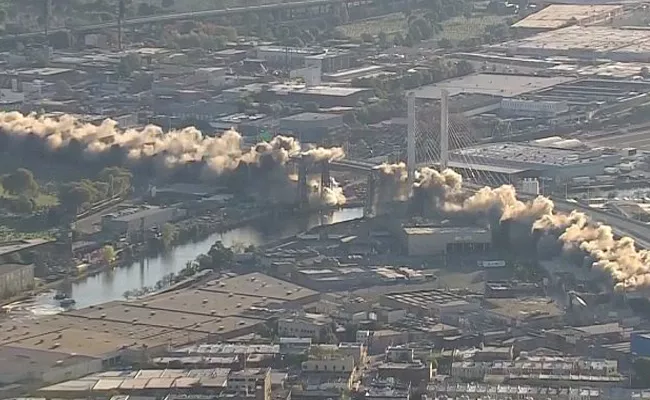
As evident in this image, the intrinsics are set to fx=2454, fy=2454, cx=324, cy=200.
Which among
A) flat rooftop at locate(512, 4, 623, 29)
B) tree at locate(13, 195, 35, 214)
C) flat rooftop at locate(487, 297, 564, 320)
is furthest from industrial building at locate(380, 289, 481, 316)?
flat rooftop at locate(512, 4, 623, 29)

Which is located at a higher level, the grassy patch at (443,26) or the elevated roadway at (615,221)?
the elevated roadway at (615,221)

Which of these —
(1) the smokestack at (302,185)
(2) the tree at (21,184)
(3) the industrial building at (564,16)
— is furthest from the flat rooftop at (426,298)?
(3) the industrial building at (564,16)

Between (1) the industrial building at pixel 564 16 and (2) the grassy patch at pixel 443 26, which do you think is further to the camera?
(1) the industrial building at pixel 564 16

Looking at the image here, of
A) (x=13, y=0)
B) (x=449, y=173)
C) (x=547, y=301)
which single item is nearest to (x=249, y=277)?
(x=547, y=301)

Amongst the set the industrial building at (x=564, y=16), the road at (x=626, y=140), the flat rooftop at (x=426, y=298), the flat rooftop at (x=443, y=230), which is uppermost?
the flat rooftop at (x=443, y=230)

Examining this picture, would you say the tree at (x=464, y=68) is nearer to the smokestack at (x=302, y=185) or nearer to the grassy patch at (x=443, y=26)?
the grassy patch at (x=443, y=26)
